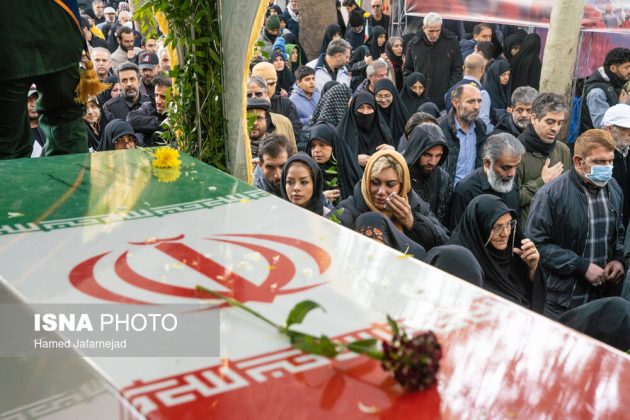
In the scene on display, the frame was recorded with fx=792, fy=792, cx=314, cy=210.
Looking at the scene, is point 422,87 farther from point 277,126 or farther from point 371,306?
point 371,306

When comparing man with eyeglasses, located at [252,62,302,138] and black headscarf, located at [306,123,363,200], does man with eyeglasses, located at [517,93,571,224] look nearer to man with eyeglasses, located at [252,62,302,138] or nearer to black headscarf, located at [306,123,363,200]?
black headscarf, located at [306,123,363,200]

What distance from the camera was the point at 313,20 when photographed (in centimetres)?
1259

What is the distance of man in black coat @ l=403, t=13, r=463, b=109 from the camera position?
8859 millimetres

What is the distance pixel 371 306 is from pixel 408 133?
4268 millimetres

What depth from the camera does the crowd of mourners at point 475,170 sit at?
432 centimetres

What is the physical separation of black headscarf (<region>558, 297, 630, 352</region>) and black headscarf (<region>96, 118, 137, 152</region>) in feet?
12.2

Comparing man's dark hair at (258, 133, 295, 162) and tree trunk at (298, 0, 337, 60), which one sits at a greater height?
tree trunk at (298, 0, 337, 60)

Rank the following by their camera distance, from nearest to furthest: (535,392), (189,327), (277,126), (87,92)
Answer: (535,392)
(189,327)
(87,92)
(277,126)

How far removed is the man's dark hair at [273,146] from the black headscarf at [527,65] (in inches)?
181

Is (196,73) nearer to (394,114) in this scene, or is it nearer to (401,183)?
(401,183)

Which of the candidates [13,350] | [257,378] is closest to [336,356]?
[257,378]

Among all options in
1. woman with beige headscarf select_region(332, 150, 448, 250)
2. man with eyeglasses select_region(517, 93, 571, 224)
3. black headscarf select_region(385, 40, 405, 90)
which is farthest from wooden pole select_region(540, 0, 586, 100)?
woman with beige headscarf select_region(332, 150, 448, 250)

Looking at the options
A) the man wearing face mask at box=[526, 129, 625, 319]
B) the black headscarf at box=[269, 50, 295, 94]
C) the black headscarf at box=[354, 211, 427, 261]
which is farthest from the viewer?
the black headscarf at box=[269, 50, 295, 94]

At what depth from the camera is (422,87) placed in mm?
Answer: 8156
